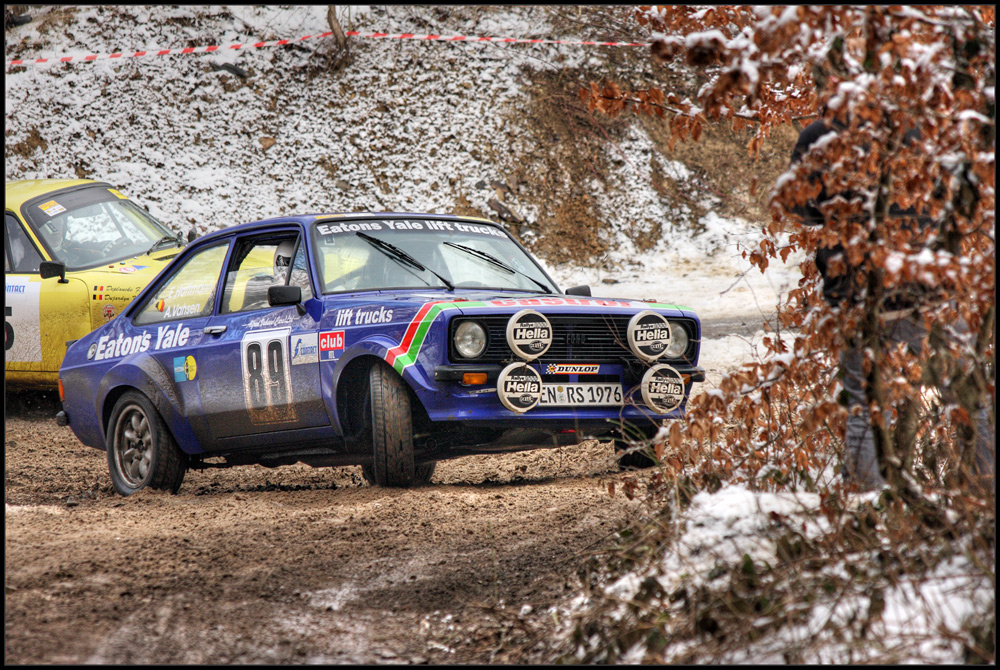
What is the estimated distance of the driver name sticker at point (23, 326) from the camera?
888cm

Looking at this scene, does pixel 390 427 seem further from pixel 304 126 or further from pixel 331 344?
pixel 304 126

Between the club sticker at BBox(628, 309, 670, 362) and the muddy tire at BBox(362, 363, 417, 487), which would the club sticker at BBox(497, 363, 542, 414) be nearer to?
the muddy tire at BBox(362, 363, 417, 487)

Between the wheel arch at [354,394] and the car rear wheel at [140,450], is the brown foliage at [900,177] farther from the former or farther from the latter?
the car rear wheel at [140,450]

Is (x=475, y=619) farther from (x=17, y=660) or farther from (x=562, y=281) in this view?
(x=562, y=281)

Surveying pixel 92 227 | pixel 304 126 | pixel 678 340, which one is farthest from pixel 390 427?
pixel 304 126

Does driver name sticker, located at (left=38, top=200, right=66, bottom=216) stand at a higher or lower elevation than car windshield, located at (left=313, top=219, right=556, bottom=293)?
higher

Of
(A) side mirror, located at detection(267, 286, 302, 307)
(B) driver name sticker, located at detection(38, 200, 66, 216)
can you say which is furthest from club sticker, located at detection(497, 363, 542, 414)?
(B) driver name sticker, located at detection(38, 200, 66, 216)

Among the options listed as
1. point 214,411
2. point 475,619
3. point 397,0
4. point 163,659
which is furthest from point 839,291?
point 397,0

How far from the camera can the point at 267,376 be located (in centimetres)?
609

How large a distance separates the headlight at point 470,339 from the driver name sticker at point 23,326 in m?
5.16

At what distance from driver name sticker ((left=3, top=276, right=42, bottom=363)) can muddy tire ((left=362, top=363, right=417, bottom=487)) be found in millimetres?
4758

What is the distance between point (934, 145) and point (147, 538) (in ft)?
12.7

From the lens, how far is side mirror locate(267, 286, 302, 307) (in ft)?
19.4

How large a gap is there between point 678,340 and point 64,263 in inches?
232
